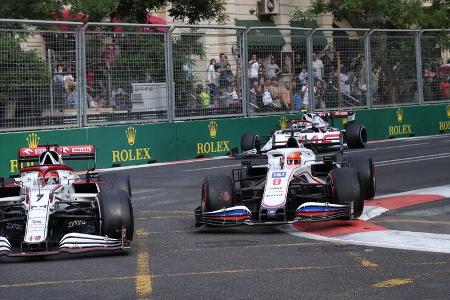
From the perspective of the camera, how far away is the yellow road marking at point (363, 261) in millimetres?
10586

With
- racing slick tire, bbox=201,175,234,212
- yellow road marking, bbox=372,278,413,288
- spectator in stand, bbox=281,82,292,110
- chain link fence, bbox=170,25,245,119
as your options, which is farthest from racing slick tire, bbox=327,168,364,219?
spectator in stand, bbox=281,82,292,110

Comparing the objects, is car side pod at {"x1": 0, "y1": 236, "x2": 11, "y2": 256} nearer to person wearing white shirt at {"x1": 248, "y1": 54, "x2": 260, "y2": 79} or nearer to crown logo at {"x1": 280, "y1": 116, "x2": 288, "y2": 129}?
person wearing white shirt at {"x1": 248, "y1": 54, "x2": 260, "y2": 79}

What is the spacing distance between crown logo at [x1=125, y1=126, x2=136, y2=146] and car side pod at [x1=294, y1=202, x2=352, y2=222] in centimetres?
1181

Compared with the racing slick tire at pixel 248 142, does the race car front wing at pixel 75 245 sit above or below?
below

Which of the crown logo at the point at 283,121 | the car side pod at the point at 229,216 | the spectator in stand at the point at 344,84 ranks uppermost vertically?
the spectator in stand at the point at 344,84

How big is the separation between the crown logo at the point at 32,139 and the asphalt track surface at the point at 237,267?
275 inches

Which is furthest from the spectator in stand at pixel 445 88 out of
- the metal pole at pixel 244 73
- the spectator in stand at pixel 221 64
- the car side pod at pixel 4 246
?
the car side pod at pixel 4 246

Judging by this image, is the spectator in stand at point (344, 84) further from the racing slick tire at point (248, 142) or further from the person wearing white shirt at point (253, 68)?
the racing slick tire at point (248, 142)

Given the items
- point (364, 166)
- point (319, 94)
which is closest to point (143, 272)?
point (364, 166)

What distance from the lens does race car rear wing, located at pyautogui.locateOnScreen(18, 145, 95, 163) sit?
14117 mm

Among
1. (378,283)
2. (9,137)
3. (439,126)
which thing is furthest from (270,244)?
(439,126)

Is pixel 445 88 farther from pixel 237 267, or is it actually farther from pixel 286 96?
pixel 237 267

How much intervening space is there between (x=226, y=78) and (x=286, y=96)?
89.6 inches

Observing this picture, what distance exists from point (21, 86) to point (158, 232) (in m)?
9.41
